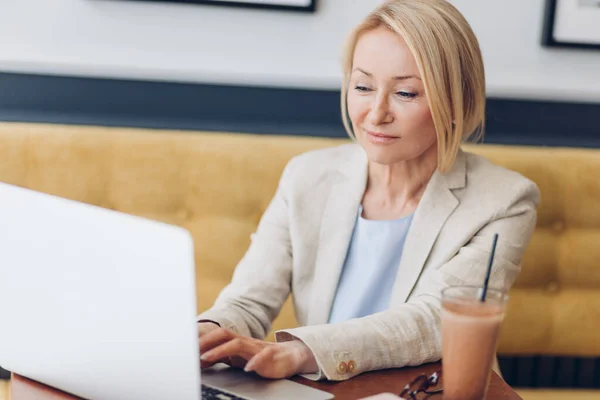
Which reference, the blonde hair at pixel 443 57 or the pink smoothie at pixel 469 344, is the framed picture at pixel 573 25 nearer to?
the blonde hair at pixel 443 57

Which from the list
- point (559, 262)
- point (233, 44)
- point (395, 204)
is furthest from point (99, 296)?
point (559, 262)

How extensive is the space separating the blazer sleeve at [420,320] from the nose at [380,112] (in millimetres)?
267

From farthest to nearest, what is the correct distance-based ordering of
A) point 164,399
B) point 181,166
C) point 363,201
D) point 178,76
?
point 178,76 < point 181,166 < point 363,201 < point 164,399

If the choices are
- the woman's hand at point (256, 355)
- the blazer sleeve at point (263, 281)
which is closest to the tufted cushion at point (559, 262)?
the blazer sleeve at point (263, 281)

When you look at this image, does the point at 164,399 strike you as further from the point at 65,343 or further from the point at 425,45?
the point at 425,45

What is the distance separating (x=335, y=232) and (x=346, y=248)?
0.13ft

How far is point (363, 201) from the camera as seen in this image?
1483 millimetres

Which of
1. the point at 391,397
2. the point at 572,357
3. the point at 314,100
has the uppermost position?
the point at 314,100

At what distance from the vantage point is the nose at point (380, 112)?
1.32 m

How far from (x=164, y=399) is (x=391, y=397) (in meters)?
0.28

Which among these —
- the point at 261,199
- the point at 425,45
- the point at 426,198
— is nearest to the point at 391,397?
the point at 426,198

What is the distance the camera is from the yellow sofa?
1.71 meters

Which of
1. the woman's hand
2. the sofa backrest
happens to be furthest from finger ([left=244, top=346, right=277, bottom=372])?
the sofa backrest

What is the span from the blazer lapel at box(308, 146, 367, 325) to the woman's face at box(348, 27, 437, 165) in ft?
0.39
